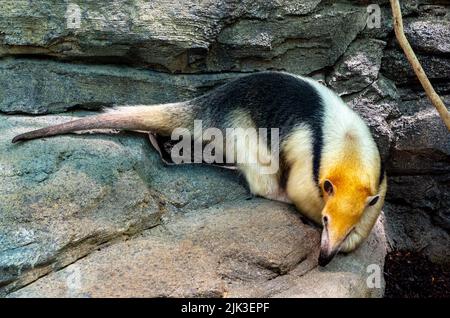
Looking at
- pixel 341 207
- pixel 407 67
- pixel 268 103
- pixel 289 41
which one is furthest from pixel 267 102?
pixel 407 67

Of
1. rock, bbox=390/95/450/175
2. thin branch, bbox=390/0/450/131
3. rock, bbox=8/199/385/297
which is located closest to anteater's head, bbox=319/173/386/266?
rock, bbox=8/199/385/297

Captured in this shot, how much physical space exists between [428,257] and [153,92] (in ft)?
10.7

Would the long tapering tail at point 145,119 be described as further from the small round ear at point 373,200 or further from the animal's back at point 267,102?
the small round ear at point 373,200

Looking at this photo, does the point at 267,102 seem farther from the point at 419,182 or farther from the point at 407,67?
the point at 419,182

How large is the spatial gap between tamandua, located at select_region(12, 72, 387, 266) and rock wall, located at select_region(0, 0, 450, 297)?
16 cm

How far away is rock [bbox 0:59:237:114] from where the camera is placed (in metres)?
6.00

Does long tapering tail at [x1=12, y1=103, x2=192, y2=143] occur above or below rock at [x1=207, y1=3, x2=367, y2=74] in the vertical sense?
below

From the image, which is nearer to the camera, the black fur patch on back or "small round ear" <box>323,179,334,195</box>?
"small round ear" <box>323,179,334,195</box>

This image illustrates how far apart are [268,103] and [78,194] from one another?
1.77m

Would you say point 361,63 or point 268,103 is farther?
point 361,63

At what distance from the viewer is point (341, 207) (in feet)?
14.2

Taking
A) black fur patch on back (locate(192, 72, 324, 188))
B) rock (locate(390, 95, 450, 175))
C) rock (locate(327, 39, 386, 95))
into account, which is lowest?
rock (locate(390, 95, 450, 175))

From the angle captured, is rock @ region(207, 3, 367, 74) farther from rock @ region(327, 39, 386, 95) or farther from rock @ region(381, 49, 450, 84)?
rock @ region(381, 49, 450, 84)
